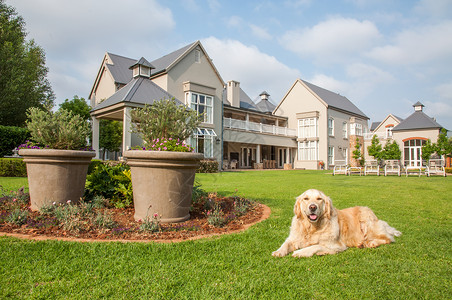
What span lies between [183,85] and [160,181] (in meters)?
18.6

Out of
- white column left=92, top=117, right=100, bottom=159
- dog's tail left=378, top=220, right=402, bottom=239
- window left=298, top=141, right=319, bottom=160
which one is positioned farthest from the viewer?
window left=298, top=141, right=319, bottom=160

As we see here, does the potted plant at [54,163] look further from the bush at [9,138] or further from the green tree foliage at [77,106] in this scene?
the green tree foliage at [77,106]

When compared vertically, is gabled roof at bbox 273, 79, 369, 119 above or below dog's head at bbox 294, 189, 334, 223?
above

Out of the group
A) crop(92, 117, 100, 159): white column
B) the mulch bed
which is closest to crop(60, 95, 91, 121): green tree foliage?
crop(92, 117, 100, 159): white column

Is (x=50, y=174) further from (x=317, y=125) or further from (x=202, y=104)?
(x=317, y=125)

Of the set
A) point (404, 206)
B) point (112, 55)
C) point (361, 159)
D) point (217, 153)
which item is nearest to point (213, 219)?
point (404, 206)

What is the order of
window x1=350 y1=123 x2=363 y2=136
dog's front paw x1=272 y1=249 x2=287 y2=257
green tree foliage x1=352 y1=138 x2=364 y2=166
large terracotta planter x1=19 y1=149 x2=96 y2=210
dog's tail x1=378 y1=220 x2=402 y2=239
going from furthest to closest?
window x1=350 y1=123 x2=363 y2=136, green tree foliage x1=352 y1=138 x2=364 y2=166, large terracotta planter x1=19 y1=149 x2=96 y2=210, dog's tail x1=378 y1=220 x2=402 y2=239, dog's front paw x1=272 y1=249 x2=287 y2=257

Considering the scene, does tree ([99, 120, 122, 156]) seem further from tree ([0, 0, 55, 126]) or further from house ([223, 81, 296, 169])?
house ([223, 81, 296, 169])

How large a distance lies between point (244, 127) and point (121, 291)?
83.5 ft

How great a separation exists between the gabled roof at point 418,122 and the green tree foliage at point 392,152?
254 cm

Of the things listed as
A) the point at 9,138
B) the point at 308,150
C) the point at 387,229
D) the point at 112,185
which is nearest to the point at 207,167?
the point at 9,138

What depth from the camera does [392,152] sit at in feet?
109

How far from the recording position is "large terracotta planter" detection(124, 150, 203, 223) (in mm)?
4172

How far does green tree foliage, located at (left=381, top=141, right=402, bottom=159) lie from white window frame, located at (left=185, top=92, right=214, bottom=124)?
2229 cm
